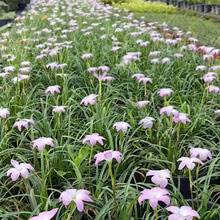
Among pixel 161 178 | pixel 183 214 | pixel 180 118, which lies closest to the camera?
pixel 183 214

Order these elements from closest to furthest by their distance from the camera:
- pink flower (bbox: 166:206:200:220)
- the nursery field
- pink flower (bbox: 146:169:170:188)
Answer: pink flower (bbox: 166:206:200:220) < pink flower (bbox: 146:169:170:188) < the nursery field

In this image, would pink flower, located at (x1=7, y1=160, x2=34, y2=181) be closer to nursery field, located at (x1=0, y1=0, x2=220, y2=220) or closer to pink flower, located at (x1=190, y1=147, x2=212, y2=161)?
nursery field, located at (x1=0, y1=0, x2=220, y2=220)

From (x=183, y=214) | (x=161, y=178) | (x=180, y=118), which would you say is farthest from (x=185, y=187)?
(x=183, y=214)

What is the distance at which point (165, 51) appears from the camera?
12.0 feet

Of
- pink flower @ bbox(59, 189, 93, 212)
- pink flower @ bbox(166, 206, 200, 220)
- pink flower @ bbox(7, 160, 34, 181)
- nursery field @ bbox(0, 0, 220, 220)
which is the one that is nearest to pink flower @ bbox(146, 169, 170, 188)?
nursery field @ bbox(0, 0, 220, 220)

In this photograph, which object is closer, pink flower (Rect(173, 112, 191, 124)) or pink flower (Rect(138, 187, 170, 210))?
pink flower (Rect(138, 187, 170, 210))

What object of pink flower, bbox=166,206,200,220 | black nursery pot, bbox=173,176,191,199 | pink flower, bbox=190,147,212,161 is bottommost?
black nursery pot, bbox=173,176,191,199

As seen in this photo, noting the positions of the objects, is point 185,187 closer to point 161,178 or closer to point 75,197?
point 161,178

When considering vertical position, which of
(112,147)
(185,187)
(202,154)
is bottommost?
(185,187)

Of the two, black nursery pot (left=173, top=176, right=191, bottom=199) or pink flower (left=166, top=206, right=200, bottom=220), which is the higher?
pink flower (left=166, top=206, right=200, bottom=220)

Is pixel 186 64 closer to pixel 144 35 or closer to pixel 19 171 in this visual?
pixel 144 35

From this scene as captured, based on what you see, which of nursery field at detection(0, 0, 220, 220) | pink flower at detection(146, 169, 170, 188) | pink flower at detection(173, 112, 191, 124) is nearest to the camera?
pink flower at detection(146, 169, 170, 188)

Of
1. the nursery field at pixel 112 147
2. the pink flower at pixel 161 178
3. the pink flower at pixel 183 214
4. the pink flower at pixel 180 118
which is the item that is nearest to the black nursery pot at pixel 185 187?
the nursery field at pixel 112 147

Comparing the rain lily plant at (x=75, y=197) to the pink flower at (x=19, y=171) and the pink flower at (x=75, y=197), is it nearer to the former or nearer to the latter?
the pink flower at (x=75, y=197)
